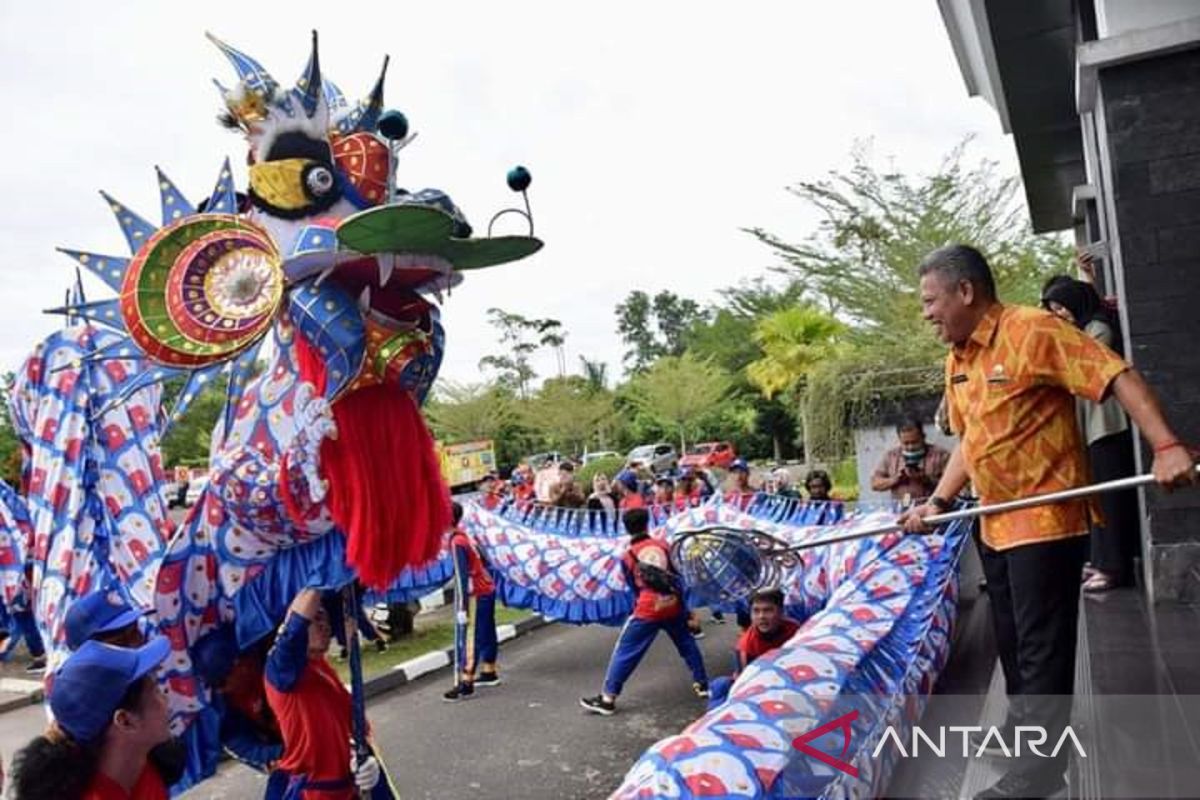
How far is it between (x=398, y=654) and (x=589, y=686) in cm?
215

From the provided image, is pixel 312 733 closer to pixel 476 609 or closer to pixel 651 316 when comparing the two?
pixel 476 609

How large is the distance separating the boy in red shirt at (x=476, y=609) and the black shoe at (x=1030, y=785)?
16.2 feet

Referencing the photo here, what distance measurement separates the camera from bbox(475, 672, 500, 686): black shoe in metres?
6.88

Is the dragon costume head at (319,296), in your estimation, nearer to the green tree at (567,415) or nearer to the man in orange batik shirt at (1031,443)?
the man in orange batik shirt at (1031,443)

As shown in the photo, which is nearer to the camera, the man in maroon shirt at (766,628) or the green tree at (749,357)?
the man in maroon shirt at (766,628)

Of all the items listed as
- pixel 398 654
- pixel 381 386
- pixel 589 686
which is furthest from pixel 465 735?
pixel 381 386

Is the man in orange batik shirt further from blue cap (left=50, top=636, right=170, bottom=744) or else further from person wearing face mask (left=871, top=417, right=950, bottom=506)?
person wearing face mask (left=871, top=417, right=950, bottom=506)

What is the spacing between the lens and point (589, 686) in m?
6.69

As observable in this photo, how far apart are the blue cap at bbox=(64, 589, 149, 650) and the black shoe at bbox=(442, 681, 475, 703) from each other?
3968 millimetres

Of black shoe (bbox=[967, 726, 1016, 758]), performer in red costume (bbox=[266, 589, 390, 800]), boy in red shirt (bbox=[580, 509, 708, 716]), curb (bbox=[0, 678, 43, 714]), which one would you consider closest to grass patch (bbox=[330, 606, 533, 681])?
boy in red shirt (bbox=[580, 509, 708, 716])

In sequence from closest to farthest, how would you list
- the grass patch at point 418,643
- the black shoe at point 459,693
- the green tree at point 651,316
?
the black shoe at point 459,693, the grass patch at point 418,643, the green tree at point 651,316

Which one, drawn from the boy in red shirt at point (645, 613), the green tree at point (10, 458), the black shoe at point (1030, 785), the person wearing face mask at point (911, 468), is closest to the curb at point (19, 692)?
the green tree at point (10, 458)

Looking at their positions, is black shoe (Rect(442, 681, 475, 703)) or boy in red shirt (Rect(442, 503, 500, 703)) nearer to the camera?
black shoe (Rect(442, 681, 475, 703))

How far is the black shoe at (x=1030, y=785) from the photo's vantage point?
2.22 m
